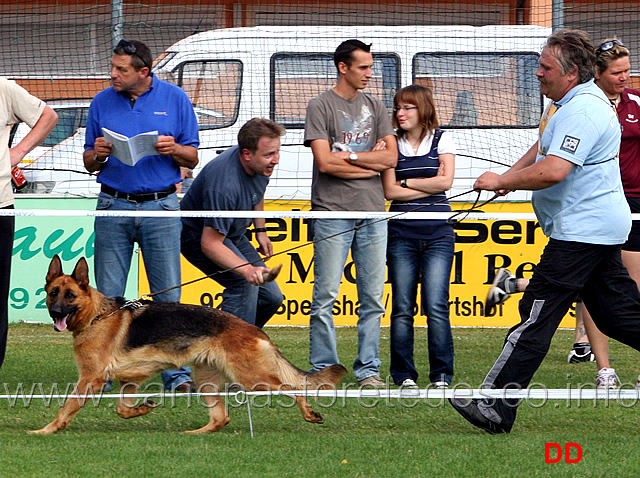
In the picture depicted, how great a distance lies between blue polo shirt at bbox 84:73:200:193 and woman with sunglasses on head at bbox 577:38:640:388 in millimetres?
2591

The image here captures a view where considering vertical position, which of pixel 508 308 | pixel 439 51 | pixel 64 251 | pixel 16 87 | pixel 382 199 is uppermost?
pixel 439 51

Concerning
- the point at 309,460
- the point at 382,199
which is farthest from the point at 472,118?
the point at 309,460

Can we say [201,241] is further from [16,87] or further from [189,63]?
[189,63]

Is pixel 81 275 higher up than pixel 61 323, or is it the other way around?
pixel 81 275

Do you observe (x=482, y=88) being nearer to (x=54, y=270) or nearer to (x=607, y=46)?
(x=607, y=46)

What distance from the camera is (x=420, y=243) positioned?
592cm

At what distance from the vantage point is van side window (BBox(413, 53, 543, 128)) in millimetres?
10203

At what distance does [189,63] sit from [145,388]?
17.0 feet

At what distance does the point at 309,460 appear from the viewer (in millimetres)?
4023

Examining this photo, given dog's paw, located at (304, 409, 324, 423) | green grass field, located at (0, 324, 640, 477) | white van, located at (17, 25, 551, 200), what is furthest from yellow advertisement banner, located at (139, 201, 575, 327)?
dog's paw, located at (304, 409, 324, 423)

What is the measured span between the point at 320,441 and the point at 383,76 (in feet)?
21.2

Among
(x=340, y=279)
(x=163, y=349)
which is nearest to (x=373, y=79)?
(x=340, y=279)

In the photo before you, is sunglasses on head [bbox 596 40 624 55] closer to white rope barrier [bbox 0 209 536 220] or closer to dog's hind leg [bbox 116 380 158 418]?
white rope barrier [bbox 0 209 536 220]

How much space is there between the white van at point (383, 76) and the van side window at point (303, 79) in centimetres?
1
